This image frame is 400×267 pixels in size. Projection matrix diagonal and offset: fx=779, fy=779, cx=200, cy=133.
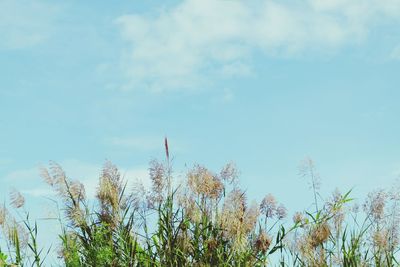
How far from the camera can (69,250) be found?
6.11 m

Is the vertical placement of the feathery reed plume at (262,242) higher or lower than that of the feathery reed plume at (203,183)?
lower

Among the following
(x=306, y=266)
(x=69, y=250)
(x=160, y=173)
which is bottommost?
(x=306, y=266)

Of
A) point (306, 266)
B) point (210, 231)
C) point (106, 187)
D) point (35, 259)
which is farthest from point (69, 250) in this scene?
point (306, 266)

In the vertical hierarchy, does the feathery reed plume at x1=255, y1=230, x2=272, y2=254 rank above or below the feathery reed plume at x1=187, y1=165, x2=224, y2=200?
below

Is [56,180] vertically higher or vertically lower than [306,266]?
higher

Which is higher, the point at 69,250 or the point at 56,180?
the point at 56,180

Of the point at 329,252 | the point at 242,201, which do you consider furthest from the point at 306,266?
the point at 242,201

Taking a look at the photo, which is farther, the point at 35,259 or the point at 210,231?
the point at 35,259

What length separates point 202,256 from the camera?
575 cm

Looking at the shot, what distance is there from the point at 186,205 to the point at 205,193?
0.61 feet

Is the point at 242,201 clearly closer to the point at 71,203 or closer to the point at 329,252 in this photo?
the point at 329,252

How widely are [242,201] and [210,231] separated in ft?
1.15

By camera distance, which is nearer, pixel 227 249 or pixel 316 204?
pixel 227 249

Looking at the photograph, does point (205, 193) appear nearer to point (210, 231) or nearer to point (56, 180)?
point (210, 231)
